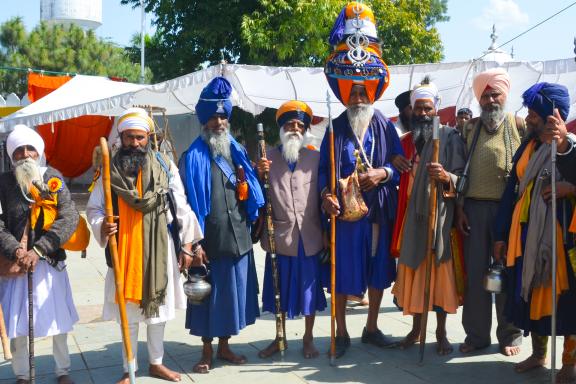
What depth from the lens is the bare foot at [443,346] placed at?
15.7ft

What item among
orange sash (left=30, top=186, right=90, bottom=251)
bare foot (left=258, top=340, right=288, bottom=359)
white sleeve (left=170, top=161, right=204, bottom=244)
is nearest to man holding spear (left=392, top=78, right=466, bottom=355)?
bare foot (left=258, top=340, right=288, bottom=359)

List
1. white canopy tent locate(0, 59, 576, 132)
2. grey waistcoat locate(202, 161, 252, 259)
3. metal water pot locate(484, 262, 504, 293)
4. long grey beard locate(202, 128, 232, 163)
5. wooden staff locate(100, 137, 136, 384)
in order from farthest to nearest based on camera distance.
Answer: white canopy tent locate(0, 59, 576, 132), long grey beard locate(202, 128, 232, 163), grey waistcoat locate(202, 161, 252, 259), metal water pot locate(484, 262, 504, 293), wooden staff locate(100, 137, 136, 384)

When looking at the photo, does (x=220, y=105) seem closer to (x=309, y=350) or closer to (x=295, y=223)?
(x=295, y=223)

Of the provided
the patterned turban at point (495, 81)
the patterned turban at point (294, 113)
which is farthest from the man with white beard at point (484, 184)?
the patterned turban at point (294, 113)

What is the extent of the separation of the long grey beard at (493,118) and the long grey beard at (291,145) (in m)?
1.41

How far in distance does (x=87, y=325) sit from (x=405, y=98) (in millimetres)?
3614

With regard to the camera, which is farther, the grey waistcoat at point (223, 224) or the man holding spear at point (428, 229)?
the man holding spear at point (428, 229)

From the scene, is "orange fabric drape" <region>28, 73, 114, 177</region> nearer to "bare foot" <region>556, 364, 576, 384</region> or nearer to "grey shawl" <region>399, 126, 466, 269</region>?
"grey shawl" <region>399, 126, 466, 269</region>

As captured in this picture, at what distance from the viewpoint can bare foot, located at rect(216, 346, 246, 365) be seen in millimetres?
4691

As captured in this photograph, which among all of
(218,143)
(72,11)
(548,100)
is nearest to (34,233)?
(218,143)

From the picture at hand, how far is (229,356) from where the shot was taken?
4727mm

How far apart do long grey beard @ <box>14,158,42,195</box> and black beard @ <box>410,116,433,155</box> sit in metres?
2.80

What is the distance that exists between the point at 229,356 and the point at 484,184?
91.9 inches

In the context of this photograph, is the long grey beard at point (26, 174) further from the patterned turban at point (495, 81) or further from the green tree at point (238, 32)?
the green tree at point (238, 32)
